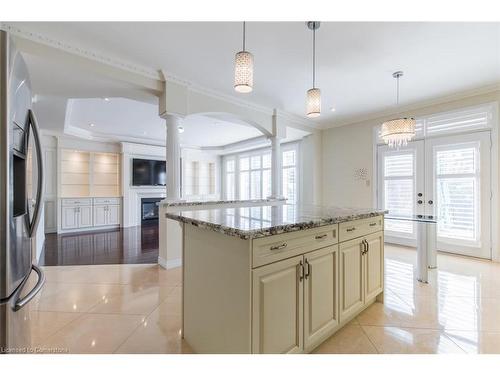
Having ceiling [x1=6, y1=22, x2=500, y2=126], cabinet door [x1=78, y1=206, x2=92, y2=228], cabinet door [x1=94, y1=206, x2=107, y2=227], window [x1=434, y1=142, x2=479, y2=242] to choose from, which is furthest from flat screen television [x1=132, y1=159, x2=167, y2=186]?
window [x1=434, y1=142, x2=479, y2=242]

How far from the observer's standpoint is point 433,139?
165 inches

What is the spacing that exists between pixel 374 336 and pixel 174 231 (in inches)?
102

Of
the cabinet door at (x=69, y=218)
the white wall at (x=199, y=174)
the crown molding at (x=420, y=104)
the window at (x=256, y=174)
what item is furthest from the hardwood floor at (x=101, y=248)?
the crown molding at (x=420, y=104)

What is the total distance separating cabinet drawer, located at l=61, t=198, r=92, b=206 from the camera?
237 inches

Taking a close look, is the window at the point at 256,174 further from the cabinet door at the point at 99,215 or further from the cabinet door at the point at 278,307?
the cabinet door at the point at 278,307

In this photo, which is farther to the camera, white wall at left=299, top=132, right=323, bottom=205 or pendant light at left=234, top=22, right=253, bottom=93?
white wall at left=299, top=132, right=323, bottom=205

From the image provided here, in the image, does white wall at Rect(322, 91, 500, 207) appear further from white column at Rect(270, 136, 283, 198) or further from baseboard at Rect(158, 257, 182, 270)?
baseboard at Rect(158, 257, 182, 270)

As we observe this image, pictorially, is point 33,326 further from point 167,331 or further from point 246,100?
point 246,100

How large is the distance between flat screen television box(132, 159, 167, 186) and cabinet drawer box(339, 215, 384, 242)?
6712mm

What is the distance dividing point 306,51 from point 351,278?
235 centimetres

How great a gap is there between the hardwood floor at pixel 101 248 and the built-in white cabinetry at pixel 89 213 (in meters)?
0.36

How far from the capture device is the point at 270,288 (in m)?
1.29

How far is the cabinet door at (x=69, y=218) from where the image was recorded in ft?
19.6
